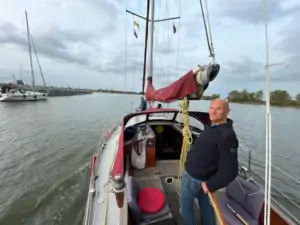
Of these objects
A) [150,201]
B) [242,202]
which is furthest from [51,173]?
[242,202]

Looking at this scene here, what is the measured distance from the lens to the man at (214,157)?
1573mm

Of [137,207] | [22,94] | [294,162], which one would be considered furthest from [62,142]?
[22,94]

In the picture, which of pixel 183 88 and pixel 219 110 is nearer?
pixel 219 110

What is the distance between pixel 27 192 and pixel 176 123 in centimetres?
401

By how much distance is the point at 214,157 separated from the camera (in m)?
1.70

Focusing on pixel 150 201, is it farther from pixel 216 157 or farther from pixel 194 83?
pixel 194 83

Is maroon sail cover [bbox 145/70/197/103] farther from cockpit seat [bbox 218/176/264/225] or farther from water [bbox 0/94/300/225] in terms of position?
water [bbox 0/94/300/225]

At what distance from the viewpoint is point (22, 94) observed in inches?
1280

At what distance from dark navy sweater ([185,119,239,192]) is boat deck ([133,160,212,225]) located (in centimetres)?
119

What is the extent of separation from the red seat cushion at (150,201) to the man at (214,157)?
0.69 m

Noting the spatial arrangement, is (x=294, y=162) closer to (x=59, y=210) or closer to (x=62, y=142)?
(x=59, y=210)

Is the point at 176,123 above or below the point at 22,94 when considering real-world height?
below

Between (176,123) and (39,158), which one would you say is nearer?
(176,123)

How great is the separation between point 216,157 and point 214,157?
0.05 feet
